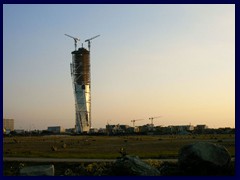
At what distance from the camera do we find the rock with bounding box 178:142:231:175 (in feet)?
82.7

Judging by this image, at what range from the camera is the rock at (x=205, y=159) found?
25.2 metres

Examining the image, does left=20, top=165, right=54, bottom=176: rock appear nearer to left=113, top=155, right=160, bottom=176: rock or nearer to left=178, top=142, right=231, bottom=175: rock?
left=113, top=155, right=160, bottom=176: rock

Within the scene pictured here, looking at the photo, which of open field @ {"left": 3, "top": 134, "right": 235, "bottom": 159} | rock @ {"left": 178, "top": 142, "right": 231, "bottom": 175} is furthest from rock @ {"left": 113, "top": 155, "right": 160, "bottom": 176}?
open field @ {"left": 3, "top": 134, "right": 235, "bottom": 159}

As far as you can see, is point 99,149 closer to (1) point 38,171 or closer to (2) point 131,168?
(2) point 131,168

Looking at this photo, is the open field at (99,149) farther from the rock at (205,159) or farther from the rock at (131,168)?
the rock at (131,168)

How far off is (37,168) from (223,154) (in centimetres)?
1020

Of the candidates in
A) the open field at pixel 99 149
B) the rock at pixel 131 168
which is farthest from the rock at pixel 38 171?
the open field at pixel 99 149

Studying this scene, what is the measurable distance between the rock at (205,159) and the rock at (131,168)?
6.46 feet

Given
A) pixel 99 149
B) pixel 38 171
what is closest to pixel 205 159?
pixel 38 171
